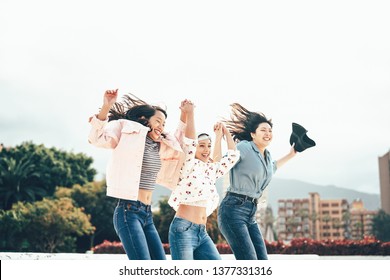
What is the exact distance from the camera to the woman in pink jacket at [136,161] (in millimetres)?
4719

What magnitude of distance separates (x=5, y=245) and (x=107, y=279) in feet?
69.1

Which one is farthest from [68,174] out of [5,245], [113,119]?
[113,119]

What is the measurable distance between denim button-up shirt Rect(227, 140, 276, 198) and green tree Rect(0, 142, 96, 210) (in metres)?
24.5

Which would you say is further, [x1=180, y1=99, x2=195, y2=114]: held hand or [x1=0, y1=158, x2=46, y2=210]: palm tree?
[x1=0, y1=158, x2=46, y2=210]: palm tree

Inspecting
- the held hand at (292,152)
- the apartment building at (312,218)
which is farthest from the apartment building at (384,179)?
the held hand at (292,152)

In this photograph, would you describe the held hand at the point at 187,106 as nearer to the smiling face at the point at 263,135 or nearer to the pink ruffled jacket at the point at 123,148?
the pink ruffled jacket at the point at 123,148

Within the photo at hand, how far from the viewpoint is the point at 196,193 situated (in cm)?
525

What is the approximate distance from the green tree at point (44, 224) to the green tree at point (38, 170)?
164 inches

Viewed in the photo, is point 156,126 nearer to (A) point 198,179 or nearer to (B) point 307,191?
(A) point 198,179

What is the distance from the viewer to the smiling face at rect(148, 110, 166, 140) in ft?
17.3

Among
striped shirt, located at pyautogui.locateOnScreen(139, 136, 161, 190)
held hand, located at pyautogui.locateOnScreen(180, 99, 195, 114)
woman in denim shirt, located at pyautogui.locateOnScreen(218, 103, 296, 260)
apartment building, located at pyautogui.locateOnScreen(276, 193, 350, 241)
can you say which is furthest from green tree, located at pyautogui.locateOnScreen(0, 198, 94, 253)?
apartment building, located at pyautogui.locateOnScreen(276, 193, 350, 241)

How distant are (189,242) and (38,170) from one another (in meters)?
26.9

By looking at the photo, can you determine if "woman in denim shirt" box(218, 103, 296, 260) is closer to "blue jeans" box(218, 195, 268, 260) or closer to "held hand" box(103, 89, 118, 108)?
"blue jeans" box(218, 195, 268, 260)

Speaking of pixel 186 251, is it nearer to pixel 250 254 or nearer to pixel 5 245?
pixel 250 254
